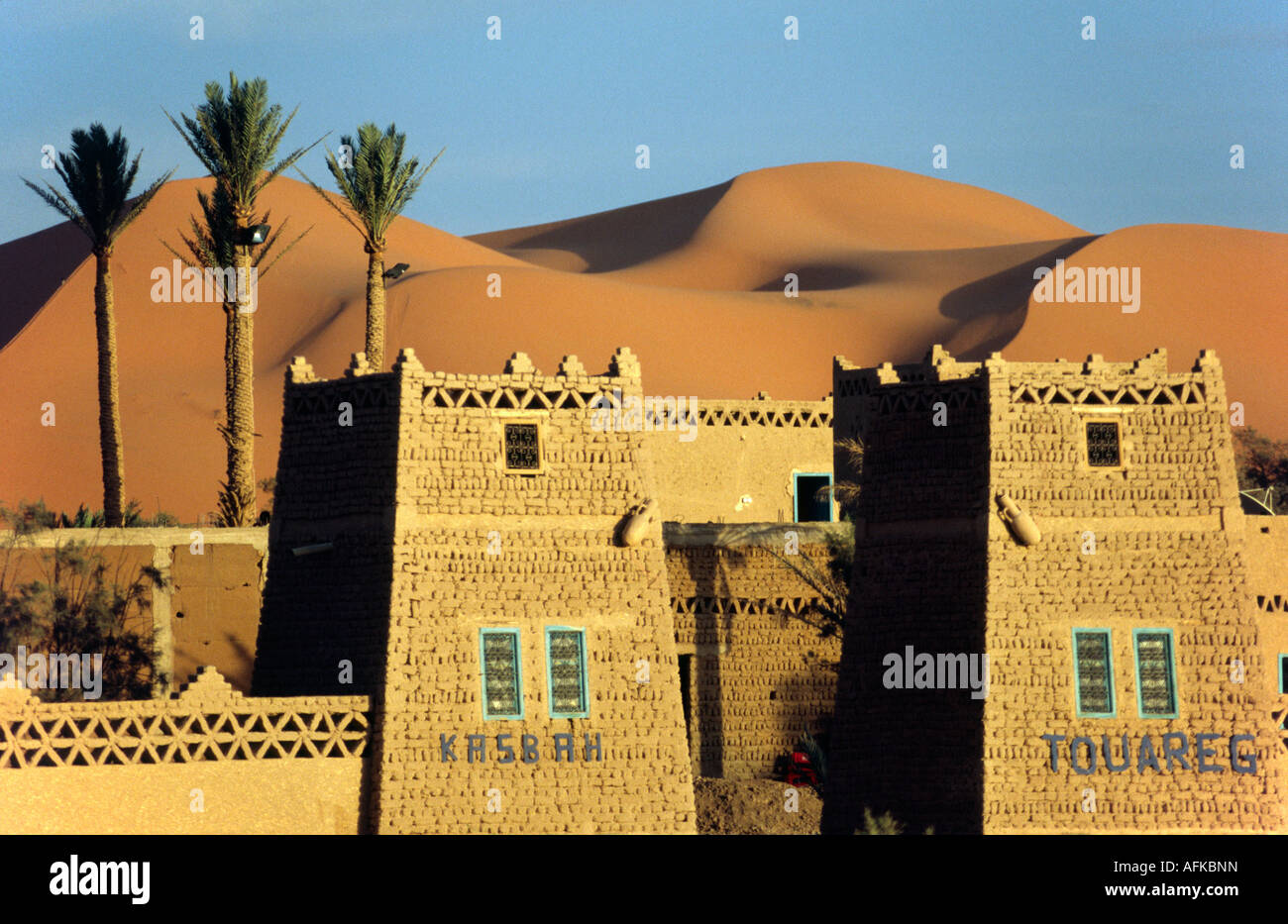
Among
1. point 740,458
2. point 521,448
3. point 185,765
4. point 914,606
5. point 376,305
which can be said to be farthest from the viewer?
point 376,305

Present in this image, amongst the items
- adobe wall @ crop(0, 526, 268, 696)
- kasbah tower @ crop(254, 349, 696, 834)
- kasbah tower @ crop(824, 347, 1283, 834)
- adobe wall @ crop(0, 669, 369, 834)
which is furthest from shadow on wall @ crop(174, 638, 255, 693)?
kasbah tower @ crop(824, 347, 1283, 834)

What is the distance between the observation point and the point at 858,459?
1213 inches

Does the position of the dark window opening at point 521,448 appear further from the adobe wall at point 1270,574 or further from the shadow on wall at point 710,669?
the adobe wall at point 1270,574

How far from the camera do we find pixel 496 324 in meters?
76.2

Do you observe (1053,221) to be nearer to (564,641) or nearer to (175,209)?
(175,209)

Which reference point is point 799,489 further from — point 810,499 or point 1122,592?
point 1122,592

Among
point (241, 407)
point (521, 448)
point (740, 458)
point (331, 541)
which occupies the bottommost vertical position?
point (331, 541)

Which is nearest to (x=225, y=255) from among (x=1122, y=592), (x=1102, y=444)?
(x=1102, y=444)

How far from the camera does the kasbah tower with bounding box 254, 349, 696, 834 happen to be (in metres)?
21.2

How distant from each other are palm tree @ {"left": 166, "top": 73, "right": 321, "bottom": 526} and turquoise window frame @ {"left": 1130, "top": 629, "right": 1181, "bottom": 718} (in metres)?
16.2

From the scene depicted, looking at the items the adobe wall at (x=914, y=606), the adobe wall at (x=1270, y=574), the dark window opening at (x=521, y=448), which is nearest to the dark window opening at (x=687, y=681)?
the adobe wall at (x=914, y=606)

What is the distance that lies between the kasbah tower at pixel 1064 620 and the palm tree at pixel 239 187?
45.1 ft

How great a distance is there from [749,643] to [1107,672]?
8.06 m
